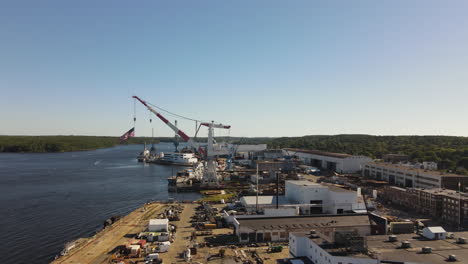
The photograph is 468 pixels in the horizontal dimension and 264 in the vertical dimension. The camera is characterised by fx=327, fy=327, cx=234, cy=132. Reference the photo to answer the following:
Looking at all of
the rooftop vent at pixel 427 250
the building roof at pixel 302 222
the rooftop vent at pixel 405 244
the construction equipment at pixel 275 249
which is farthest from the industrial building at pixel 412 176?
the construction equipment at pixel 275 249

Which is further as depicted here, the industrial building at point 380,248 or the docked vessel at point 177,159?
the docked vessel at point 177,159

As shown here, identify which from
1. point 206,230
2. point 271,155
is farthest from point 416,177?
point 271,155

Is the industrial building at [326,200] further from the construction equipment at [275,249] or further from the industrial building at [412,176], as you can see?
the industrial building at [412,176]

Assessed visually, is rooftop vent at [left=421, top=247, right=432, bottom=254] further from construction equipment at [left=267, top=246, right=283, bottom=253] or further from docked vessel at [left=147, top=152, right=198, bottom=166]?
docked vessel at [left=147, top=152, right=198, bottom=166]

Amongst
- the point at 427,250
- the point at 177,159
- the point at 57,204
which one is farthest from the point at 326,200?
the point at 177,159

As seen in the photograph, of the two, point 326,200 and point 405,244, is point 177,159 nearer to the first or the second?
point 326,200

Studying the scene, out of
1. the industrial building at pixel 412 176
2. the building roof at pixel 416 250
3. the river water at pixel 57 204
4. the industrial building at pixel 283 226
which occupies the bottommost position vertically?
the river water at pixel 57 204

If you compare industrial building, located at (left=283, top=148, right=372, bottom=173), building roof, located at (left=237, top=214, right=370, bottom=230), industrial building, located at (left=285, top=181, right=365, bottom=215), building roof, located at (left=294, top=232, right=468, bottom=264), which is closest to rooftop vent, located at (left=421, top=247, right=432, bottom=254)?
building roof, located at (left=294, top=232, right=468, bottom=264)
